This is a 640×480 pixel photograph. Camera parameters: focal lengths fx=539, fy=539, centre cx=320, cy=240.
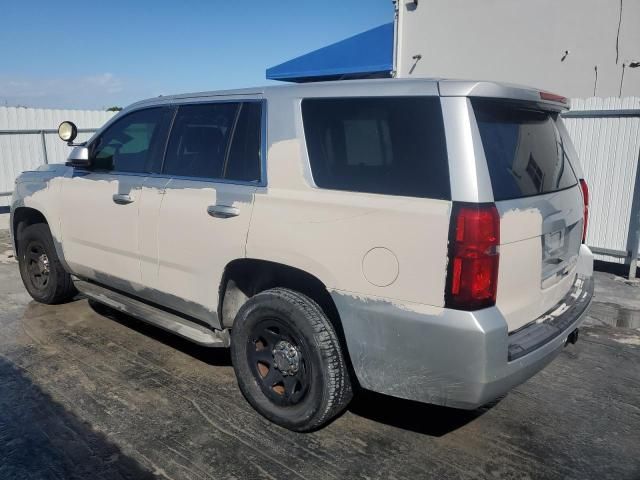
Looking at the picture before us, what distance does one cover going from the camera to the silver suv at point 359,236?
248 centimetres

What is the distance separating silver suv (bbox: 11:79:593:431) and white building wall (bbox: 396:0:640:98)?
760 centimetres

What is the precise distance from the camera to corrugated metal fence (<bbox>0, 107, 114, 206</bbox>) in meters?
11.5

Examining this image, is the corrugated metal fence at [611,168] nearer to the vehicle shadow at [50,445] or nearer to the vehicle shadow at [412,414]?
the vehicle shadow at [412,414]

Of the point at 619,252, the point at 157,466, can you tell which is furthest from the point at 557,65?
the point at 157,466

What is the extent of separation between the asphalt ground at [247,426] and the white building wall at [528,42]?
24.1 ft

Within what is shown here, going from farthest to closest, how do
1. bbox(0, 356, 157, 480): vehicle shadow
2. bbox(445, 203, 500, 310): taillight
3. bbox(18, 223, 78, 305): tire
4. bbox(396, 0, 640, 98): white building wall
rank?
bbox(396, 0, 640, 98): white building wall < bbox(18, 223, 78, 305): tire < bbox(0, 356, 157, 480): vehicle shadow < bbox(445, 203, 500, 310): taillight

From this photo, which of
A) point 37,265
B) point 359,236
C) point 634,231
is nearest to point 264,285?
point 359,236

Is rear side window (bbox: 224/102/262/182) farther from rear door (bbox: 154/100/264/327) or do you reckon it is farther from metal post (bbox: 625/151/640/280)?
metal post (bbox: 625/151/640/280)

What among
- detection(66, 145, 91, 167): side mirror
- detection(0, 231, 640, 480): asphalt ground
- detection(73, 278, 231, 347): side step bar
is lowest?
detection(0, 231, 640, 480): asphalt ground

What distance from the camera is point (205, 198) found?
Answer: 11.3 ft

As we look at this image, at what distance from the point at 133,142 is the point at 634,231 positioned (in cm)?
593

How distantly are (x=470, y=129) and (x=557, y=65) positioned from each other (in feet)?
30.8

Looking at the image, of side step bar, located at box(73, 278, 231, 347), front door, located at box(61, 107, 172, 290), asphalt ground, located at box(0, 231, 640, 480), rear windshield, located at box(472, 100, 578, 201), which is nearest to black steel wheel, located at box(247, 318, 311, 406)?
asphalt ground, located at box(0, 231, 640, 480)

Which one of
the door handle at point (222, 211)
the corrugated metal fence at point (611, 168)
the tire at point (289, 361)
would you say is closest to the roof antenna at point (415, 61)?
the corrugated metal fence at point (611, 168)
